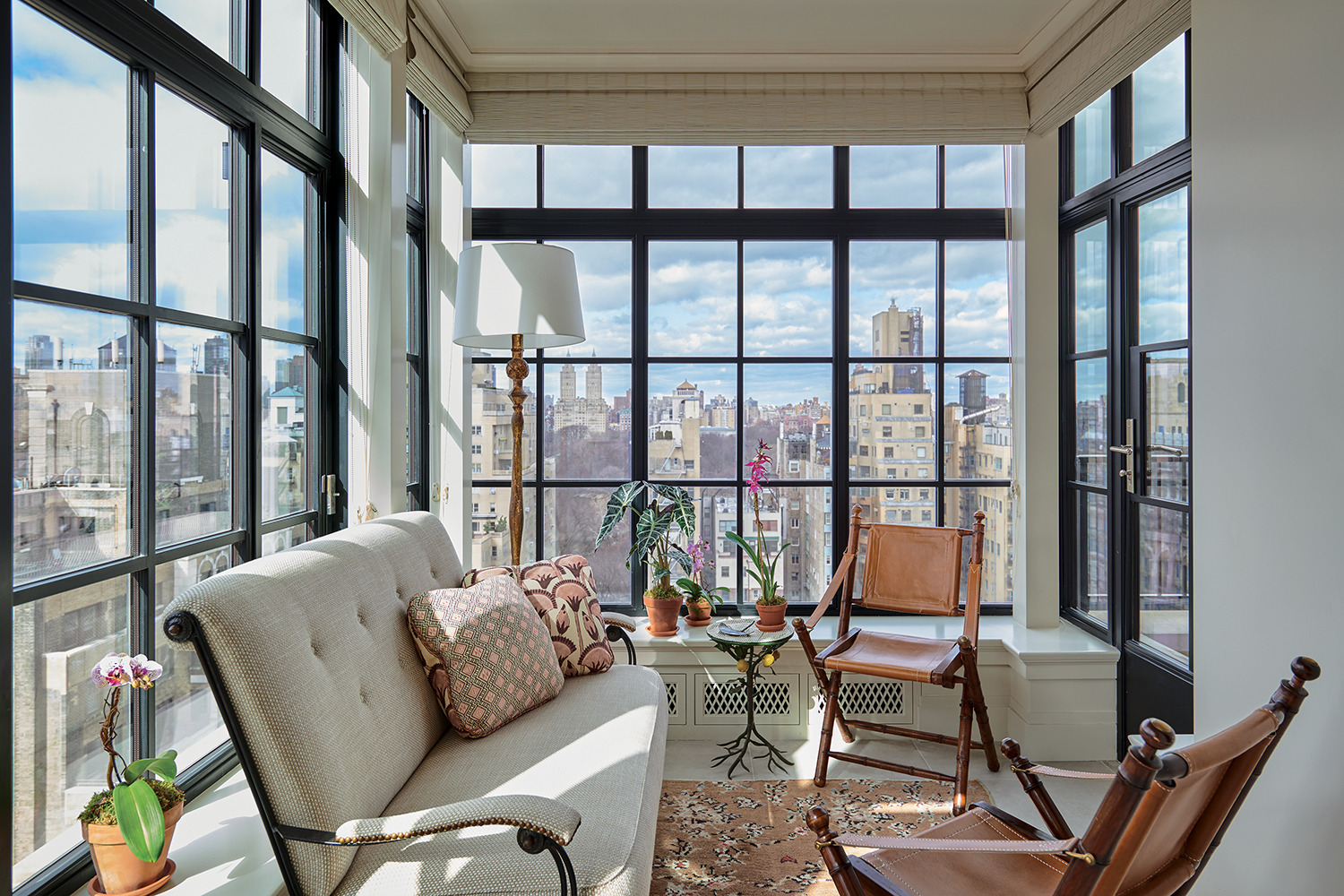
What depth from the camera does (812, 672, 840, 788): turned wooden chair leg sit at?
2.72m

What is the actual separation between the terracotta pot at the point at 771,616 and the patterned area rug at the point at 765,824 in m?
0.58

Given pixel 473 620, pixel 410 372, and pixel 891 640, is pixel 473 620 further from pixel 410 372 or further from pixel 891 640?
pixel 891 640

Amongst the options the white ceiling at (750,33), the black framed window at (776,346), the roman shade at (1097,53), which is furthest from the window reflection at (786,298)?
the roman shade at (1097,53)

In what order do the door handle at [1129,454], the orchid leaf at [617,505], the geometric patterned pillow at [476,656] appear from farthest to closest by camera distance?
the orchid leaf at [617,505], the door handle at [1129,454], the geometric patterned pillow at [476,656]

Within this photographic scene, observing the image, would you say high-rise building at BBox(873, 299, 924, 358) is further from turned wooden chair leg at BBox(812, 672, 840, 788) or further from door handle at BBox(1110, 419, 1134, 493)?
turned wooden chair leg at BBox(812, 672, 840, 788)

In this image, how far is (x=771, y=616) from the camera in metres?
2.94

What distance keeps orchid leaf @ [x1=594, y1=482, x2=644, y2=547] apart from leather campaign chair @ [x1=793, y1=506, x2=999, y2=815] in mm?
923

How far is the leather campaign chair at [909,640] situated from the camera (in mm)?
2611

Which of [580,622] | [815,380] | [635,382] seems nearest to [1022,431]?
[815,380]

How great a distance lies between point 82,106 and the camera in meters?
1.44

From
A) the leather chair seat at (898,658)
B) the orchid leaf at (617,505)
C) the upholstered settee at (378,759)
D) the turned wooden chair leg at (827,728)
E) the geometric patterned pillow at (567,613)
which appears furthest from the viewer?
the orchid leaf at (617,505)

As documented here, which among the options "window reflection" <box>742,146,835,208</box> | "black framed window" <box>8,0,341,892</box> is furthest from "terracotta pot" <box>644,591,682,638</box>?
"window reflection" <box>742,146,835,208</box>

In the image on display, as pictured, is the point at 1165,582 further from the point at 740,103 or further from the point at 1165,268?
the point at 740,103

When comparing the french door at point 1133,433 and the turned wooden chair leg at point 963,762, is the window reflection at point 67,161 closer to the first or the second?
the turned wooden chair leg at point 963,762
